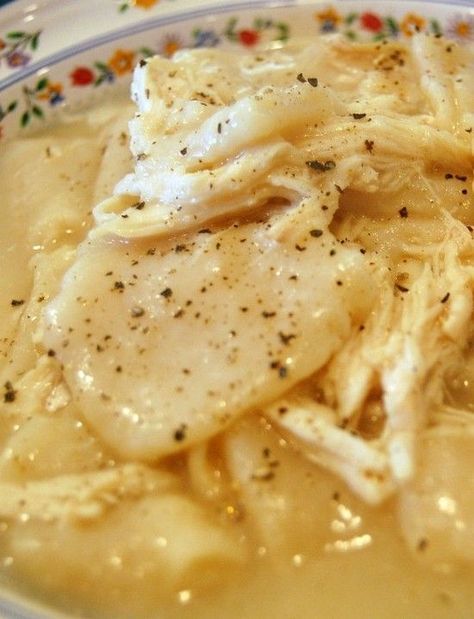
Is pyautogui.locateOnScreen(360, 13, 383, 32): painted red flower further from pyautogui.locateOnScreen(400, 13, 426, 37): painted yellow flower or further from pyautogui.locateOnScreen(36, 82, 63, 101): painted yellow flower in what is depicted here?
pyautogui.locateOnScreen(36, 82, 63, 101): painted yellow flower

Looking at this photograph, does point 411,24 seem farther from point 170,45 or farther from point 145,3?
point 145,3

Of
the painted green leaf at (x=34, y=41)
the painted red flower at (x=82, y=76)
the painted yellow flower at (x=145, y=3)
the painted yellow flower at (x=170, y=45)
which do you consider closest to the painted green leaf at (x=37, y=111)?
the painted red flower at (x=82, y=76)

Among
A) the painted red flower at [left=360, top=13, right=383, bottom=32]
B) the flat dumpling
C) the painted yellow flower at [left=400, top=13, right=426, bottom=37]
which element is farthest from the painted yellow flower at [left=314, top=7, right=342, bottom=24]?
the flat dumpling

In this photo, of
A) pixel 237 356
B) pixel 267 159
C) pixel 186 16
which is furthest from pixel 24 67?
pixel 237 356

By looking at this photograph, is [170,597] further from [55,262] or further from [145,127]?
[145,127]

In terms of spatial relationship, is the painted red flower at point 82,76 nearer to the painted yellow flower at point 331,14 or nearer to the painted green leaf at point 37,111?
the painted green leaf at point 37,111

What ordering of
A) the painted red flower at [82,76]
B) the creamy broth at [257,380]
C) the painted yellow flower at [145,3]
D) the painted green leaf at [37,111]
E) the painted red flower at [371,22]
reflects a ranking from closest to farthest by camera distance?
1. the creamy broth at [257,380]
2. the painted green leaf at [37,111]
3. the painted red flower at [82,76]
4. the painted red flower at [371,22]
5. the painted yellow flower at [145,3]

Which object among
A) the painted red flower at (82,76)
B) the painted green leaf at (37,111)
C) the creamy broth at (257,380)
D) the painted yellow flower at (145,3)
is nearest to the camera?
the creamy broth at (257,380)
